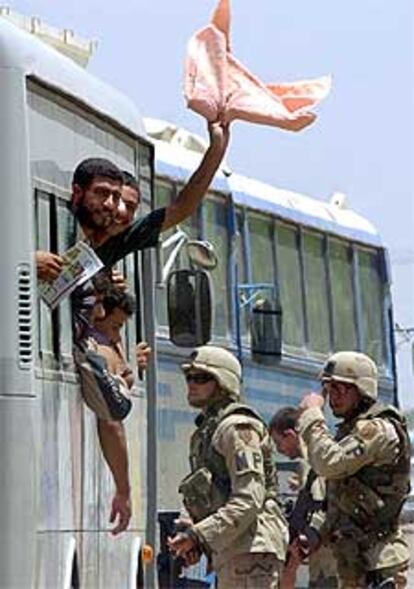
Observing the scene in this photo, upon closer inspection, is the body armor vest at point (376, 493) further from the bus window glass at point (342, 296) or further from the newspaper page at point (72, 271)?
the bus window glass at point (342, 296)

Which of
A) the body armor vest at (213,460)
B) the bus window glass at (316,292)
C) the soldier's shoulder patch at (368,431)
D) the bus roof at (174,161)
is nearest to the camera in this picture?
the body armor vest at (213,460)

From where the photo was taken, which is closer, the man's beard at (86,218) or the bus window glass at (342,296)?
the man's beard at (86,218)

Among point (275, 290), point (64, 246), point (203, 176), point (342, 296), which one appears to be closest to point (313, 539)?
point (203, 176)

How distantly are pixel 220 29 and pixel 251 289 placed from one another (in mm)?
7498

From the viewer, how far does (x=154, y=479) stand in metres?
11.3

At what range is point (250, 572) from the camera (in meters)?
11.0

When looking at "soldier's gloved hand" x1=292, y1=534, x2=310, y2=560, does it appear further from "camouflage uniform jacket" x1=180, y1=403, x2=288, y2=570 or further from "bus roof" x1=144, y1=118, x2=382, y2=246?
"bus roof" x1=144, y1=118, x2=382, y2=246

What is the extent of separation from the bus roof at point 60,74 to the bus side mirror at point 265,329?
6.60 m

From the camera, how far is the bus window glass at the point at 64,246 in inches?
367

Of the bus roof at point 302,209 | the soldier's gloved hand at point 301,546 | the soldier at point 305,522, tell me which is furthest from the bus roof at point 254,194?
the soldier's gloved hand at point 301,546

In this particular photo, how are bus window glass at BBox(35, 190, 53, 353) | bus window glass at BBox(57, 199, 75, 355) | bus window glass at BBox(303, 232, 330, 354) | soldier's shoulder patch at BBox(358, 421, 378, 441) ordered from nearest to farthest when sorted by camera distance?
bus window glass at BBox(35, 190, 53, 353) → bus window glass at BBox(57, 199, 75, 355) → soldier's shoulder patch at BBox(358, 421, 378, 441) → bus window glass at BBox(303, 232, 330, 354)

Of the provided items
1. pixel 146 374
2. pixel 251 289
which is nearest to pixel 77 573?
pixel 146 374

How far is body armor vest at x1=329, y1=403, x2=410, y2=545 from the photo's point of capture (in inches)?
455

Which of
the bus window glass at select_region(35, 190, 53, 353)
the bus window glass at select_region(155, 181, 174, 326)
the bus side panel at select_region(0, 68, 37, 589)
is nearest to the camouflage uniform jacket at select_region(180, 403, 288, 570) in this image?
the bus window glass at select_region(35, 190, 53, 353)
